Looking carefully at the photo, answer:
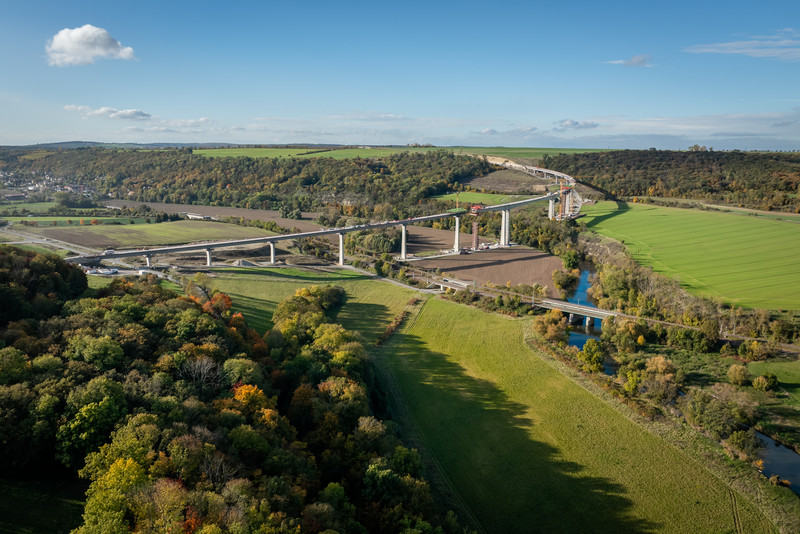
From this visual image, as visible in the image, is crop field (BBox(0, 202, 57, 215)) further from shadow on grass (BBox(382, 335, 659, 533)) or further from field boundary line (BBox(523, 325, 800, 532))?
field boundary line (BBox(523, 325, 800, 532))

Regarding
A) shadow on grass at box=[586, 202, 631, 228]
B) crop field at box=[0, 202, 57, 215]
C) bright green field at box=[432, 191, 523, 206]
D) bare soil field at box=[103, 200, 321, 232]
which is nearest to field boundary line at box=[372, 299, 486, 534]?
bare soil field at box=[103, 200, 321, 232]

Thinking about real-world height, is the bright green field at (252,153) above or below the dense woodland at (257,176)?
above

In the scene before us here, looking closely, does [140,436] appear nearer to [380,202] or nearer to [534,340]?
[534,340]

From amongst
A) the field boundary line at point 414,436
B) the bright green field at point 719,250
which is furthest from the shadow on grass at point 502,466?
the bright green field at point 719,250

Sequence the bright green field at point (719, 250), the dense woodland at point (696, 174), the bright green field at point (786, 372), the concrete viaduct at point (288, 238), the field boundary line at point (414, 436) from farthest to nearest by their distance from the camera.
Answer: the dense woodland at point (696, 174) → the concrete viaduct at point (288, 238) → the bright green field at point (719, 250) → the bright green field at point (786, 372) → the field boundary line at point (414, 436)

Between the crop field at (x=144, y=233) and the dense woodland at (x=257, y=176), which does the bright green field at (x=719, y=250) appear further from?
the crop field at (x=144, y=233)

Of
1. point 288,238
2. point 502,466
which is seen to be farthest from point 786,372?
point 288,238

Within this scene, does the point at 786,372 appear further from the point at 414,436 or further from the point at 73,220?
the point at 73,220
